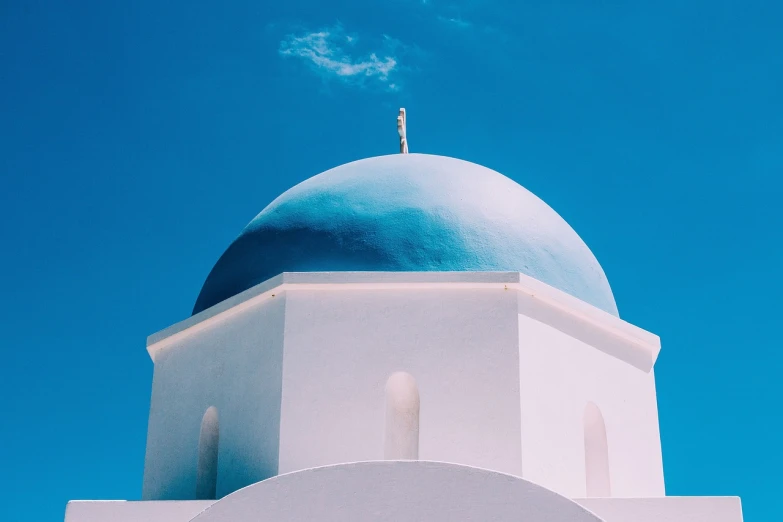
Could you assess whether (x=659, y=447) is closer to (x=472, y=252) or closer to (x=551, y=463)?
(x=551, y=463)

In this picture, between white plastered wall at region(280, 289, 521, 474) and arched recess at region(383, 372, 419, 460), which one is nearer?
white plastered wall at region(280, 289, 521, 474)

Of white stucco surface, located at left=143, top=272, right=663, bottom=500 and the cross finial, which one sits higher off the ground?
the cross finial

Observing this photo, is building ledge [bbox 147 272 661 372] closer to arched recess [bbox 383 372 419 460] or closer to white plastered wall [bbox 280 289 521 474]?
white plastered wall [bbox 280 289 521 474]

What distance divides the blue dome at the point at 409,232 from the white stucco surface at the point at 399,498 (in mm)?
2167

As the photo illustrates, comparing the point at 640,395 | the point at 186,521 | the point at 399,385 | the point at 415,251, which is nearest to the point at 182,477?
the point at 186,521

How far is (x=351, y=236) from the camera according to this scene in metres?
7.89

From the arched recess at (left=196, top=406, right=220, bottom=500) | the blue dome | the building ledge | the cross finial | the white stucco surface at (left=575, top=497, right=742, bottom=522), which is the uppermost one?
the cross finial

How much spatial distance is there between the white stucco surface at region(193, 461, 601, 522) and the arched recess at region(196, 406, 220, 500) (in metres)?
2.25

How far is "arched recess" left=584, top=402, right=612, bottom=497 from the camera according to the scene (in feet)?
26.3

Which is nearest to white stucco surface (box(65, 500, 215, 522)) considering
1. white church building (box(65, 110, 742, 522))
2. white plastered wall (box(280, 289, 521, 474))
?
white church building (box(65, 110, 742, 522))

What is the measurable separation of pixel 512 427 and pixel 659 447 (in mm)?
1890

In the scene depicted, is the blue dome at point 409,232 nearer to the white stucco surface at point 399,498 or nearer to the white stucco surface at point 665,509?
the white stucco surface at point 665,509

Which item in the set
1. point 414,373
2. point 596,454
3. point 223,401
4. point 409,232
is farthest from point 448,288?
point 223,401

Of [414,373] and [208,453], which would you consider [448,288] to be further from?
[208,453]
